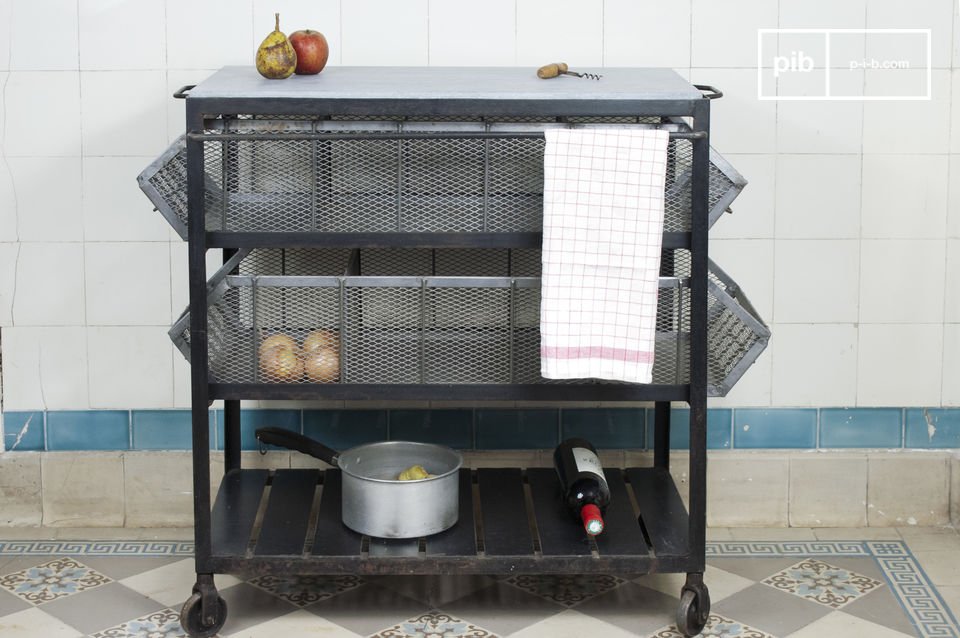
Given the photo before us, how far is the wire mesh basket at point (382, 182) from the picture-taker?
2.67 m

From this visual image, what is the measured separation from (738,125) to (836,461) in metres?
0.97

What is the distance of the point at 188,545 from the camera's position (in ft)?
11.0

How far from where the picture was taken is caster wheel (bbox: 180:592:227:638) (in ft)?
9.11

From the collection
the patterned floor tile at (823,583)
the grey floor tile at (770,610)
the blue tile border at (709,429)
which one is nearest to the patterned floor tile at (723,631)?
the grey floor tile at (770,610)

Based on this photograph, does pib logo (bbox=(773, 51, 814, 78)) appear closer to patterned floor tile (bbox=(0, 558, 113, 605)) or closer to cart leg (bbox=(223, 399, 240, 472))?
cart leg (bbox=(223, 399, 240, 472))

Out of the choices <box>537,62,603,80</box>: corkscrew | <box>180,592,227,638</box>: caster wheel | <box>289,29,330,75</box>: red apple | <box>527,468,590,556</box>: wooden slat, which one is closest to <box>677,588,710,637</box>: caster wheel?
<box>527,468,590,556</box>: wooden slat

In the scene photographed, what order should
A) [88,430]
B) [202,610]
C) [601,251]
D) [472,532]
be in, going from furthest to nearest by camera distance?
Result: 1. [88,430]
2. [472,532]
3. [202,610]
4. [601,251]

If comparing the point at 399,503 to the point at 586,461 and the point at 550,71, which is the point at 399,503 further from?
the point at 550,71

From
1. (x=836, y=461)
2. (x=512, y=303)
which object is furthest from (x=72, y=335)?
(x=836, y=461)

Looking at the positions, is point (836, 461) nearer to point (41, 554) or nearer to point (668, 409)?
point (668, 409)

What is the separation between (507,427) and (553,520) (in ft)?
→ 1.70

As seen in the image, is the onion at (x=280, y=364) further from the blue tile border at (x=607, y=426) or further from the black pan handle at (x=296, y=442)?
the blue tile border at (x=607, y=426)

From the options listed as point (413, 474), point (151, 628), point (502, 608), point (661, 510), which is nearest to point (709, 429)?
point (661, 510)

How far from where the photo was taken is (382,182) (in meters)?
2.71
